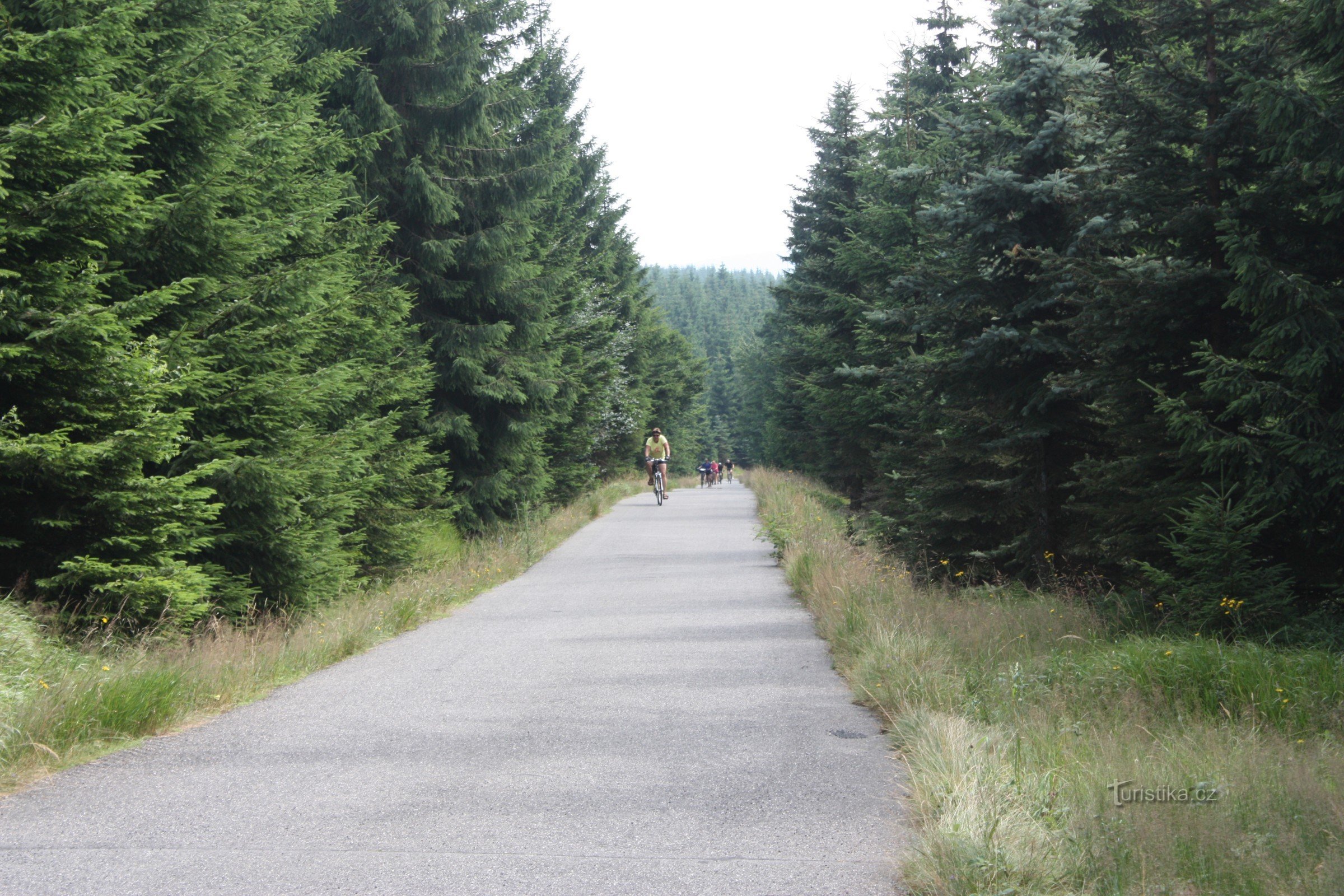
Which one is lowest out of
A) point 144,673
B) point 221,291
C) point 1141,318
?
point 144,673

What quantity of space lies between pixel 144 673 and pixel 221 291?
12.0ft

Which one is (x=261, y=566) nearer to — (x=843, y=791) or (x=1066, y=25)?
(x=843, y=791)

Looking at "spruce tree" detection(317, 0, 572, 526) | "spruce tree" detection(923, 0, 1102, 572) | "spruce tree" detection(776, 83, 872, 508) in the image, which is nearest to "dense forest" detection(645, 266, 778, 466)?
"spruce tree" detection(776, 83, 872, 508)

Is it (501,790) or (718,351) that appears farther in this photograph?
(718,351)

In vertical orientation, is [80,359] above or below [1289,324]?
above

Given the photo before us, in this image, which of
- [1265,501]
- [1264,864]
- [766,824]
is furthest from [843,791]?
[1265,501]

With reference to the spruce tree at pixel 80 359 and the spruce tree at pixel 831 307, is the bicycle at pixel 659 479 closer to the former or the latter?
the spruce tree at pixel 831 307

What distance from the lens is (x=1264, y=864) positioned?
372cm

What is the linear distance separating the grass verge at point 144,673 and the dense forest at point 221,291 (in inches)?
13.9

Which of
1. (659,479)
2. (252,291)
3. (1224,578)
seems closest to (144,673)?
(252,291)

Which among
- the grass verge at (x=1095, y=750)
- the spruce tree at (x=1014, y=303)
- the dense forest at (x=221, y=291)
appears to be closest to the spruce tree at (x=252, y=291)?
the dense forest at (x=221, y=291)

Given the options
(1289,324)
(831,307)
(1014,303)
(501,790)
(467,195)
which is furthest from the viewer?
(831,307)

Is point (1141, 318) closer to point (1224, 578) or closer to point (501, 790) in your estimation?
point (1224, 578)

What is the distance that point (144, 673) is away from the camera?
677 cm
